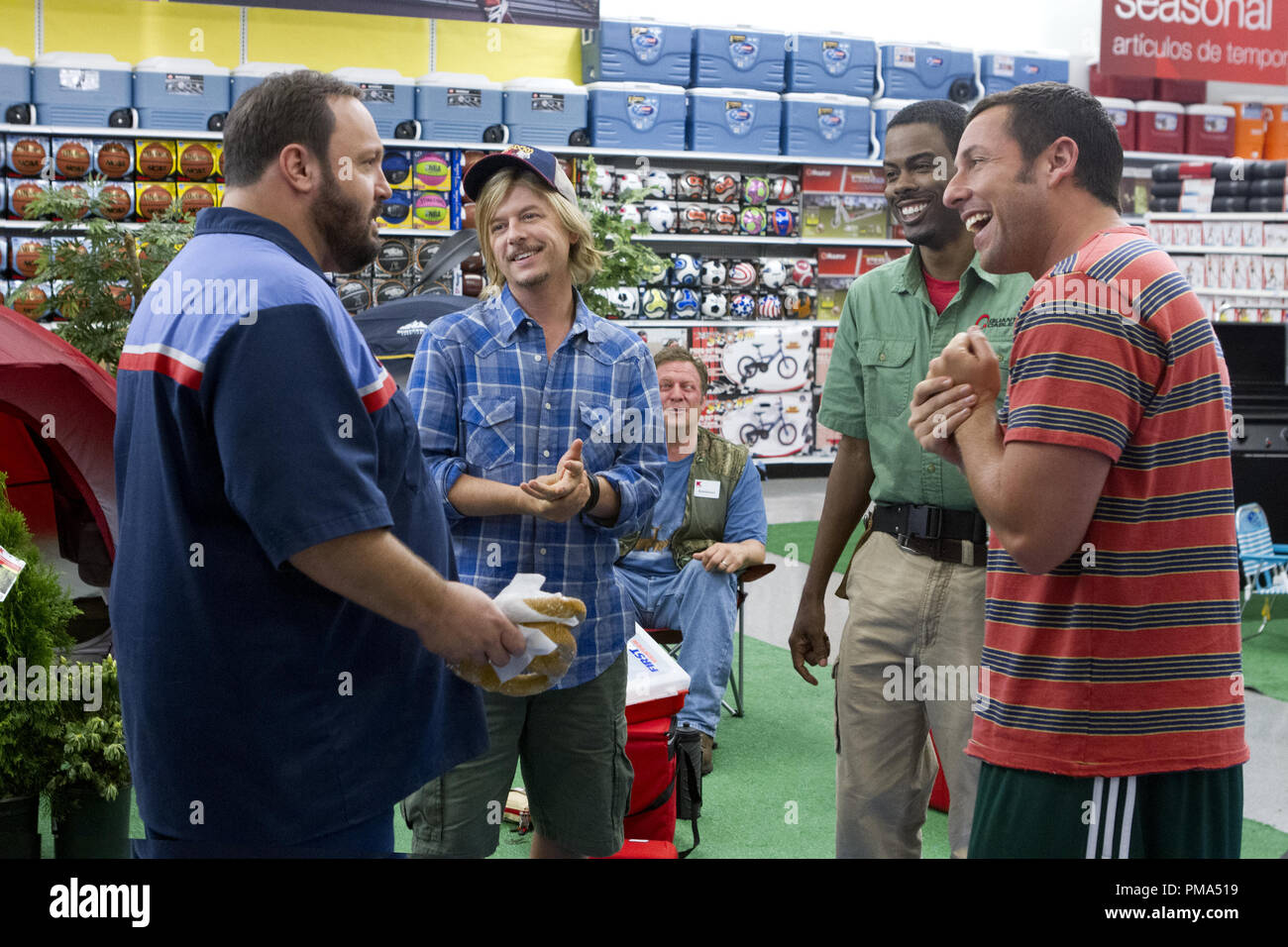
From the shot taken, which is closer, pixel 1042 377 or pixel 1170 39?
pixel 1042 377

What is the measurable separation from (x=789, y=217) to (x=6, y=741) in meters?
7.02

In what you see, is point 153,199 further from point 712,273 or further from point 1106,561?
point 1106,561

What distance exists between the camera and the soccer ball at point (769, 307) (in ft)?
28.5

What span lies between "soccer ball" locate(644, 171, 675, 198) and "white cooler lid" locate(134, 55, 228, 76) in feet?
9.01

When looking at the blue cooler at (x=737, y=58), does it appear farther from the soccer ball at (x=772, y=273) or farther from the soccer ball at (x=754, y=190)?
the soccer ball at (x=772, y=273)

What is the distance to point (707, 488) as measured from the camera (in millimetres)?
4031

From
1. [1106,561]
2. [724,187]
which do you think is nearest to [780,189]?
[724,187]

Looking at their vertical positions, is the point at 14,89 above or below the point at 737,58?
below

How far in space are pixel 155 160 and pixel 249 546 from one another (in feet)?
21.6

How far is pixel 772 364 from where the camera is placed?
8648 millimetres

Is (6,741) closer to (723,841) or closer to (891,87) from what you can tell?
(723,841)

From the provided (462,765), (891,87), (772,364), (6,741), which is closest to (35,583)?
(6,741)

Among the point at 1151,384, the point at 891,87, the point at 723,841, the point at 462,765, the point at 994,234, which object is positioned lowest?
the point at 723,841

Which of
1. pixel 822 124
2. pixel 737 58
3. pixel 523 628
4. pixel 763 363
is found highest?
pixel 737 58
